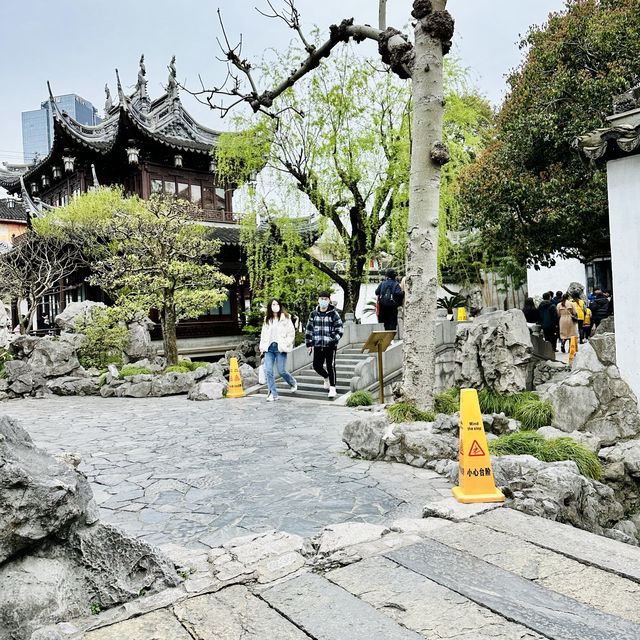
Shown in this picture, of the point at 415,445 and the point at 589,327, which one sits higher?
the point at 589,327

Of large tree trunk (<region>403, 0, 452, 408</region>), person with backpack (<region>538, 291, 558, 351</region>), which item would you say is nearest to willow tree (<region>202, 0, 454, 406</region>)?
large tree trunk (<region>403, 0, 452, 408</region>)

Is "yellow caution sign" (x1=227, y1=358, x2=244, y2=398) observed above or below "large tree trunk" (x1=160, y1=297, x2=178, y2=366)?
below

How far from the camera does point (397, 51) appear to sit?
7.38m

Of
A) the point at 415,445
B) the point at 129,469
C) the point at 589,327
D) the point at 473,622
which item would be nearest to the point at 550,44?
the point at 589,327

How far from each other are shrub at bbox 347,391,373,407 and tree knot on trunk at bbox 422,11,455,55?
609cm

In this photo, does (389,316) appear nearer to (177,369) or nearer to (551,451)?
(177,369)

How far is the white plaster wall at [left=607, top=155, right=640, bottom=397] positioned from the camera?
7195 millimetres

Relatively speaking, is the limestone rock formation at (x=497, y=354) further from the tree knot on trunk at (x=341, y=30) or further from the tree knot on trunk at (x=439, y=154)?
the tree knot on trunk at (x=341, y=30)

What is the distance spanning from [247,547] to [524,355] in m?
6.30

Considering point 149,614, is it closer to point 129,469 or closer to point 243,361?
point 129,469

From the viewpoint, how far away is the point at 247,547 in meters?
3.38

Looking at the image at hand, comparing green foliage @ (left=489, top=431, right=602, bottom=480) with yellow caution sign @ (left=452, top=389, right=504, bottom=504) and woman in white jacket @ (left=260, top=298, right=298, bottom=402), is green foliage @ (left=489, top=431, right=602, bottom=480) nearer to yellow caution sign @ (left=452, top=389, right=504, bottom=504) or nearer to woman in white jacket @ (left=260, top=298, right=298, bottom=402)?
yellow caution sign @ (left=452, top=389, right=504, bottom=504)

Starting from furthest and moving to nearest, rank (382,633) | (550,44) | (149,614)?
(550,44)
(149,614)
(382,633)

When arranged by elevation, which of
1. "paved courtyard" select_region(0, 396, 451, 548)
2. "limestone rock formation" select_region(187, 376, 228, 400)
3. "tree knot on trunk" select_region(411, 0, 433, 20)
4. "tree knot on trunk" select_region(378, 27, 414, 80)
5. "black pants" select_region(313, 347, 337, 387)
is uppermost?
"tree knot on trunk" select_region(411, 0, 433, 20)
